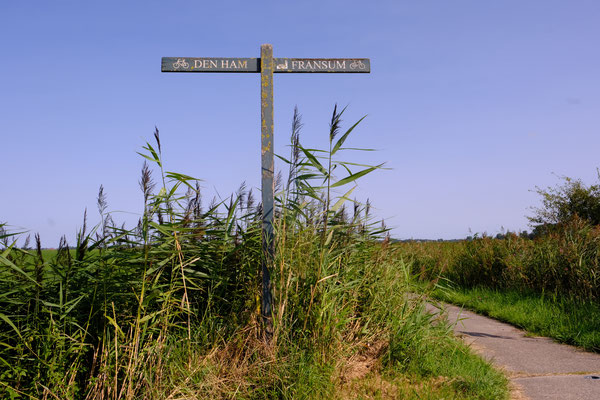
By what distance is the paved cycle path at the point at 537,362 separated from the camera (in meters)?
4.18

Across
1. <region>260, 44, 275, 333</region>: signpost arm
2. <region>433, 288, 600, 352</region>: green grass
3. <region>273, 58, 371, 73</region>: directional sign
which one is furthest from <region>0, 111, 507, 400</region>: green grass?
<region>433, 288, 600, 352</region>: green grass

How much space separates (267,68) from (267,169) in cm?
105

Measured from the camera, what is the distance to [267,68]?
4.48 meters

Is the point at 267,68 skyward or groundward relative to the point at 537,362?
skyward

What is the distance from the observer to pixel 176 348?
3699 mm

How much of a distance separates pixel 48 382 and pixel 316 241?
2.50 m

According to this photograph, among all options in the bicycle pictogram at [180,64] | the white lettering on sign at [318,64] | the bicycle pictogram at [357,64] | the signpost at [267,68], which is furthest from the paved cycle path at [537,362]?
the bicycle pictogram at [180,64]

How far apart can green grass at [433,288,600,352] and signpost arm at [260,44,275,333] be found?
2626mm

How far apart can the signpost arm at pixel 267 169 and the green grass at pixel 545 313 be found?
2.63m

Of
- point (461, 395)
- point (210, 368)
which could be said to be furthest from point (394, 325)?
point (210, 368)

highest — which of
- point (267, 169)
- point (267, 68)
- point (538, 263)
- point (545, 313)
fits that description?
point (267, 68)

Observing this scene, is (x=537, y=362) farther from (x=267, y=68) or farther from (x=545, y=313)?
(x=267, y=68)

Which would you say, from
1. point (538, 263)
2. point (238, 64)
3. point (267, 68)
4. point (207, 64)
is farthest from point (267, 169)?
point (538, 263)

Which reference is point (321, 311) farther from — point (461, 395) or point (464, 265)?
point (464, 265)
